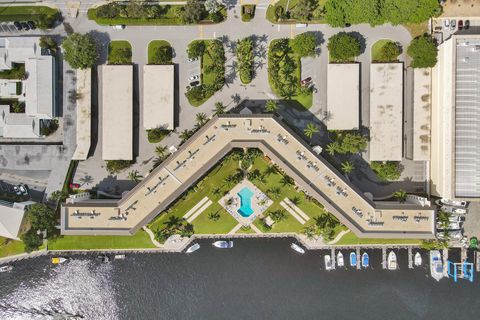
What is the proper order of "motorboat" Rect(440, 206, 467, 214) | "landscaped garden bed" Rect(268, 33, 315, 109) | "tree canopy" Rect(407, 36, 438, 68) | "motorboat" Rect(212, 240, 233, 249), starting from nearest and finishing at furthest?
"tree canopy" Rect(407, 36, 438, 68) → "motorboat" Rect(440, 206, 467, 214) → "landscaped garden bed" Rect(268, 33, 315, 109) → "motorboat" Rect(212, 240, 233, 249)

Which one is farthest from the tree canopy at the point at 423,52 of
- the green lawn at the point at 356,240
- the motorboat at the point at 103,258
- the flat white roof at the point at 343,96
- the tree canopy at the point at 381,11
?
the motorboat at the point at 103,258

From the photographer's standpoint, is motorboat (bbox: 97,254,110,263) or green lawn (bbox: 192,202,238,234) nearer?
green lawn (bbox: 192,202,238,234)

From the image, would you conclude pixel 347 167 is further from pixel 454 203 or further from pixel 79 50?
pixel 79 50

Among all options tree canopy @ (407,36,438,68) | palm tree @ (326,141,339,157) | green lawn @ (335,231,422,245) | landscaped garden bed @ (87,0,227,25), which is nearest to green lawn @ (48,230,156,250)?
green lawn @ (335,231,422,245)

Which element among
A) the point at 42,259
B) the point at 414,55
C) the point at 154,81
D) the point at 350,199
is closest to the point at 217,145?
the point at 154,81

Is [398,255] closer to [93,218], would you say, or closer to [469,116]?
[469,116]

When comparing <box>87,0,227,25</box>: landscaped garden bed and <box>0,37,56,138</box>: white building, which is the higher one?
<box>87,0,227,25</box>: landscaped garden bed

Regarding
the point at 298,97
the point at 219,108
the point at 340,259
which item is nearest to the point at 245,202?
the point at 219,108

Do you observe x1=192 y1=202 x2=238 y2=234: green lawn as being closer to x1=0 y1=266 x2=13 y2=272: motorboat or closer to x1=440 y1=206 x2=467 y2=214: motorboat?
x1=0 y1=266 x2=13 y2=272: motorboat
